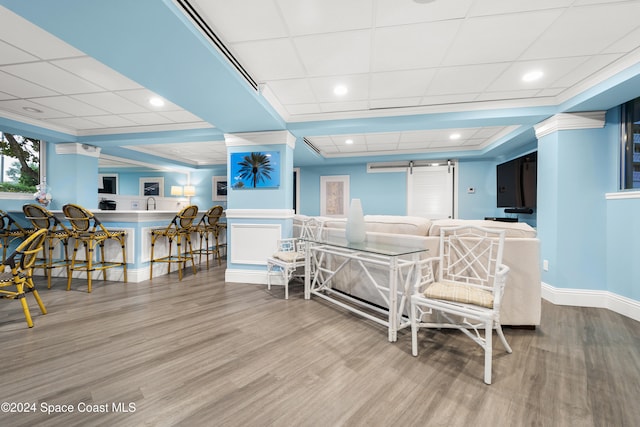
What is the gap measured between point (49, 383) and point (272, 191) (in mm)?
2829

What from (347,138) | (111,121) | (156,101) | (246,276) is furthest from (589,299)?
(111,121)

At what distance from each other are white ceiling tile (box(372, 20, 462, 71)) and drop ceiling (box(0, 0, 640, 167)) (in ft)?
0.04

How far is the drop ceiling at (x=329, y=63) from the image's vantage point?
5.67ft

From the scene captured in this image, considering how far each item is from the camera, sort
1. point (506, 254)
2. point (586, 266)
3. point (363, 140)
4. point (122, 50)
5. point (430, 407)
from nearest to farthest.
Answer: point (430, 407), point (122, 50), point (506, 254), point (586, 266), point (363, 140)

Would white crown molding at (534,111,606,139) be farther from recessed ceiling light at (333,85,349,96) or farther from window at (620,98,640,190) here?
recessed ceiling light at (333,85,349,96)

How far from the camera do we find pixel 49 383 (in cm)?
156

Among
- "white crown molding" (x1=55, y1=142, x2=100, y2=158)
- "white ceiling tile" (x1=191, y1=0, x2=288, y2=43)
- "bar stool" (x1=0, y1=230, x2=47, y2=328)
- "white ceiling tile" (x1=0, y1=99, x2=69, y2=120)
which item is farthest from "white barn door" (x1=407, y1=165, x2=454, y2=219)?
"white crown molding" (x1=55, y1=142, x2=100, y2=158)

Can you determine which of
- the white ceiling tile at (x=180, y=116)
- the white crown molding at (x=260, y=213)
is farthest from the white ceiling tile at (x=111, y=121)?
the white crown molding at (x=260, y=213)

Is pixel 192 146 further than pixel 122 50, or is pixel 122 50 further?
pixel 192 146

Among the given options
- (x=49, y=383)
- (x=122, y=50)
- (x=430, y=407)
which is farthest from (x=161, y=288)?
(x=430, y=407)

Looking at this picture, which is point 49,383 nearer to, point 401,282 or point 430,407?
point 430,407

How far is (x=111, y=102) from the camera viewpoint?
10.6 feet

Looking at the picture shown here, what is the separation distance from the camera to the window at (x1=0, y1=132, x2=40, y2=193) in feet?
13.6

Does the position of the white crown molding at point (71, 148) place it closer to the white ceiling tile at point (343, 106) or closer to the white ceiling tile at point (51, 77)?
the white ceiling tile at point (51, 77)
